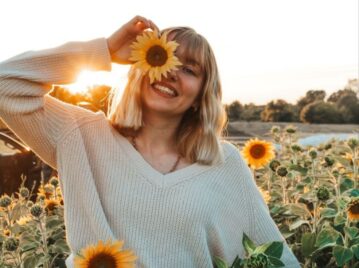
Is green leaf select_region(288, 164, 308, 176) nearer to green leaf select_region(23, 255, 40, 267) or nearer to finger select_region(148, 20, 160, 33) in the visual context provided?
finger select_region(148, 20, 160, 33)

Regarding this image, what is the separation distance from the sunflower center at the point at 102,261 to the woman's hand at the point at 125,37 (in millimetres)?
793

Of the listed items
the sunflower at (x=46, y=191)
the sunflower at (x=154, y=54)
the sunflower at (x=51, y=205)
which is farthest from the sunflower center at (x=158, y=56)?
the sunflower at (x=46, y=191)

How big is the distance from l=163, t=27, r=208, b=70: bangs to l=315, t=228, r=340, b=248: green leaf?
0.77 metres

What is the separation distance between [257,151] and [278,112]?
794cm

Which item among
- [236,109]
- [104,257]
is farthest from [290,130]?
[236,109]

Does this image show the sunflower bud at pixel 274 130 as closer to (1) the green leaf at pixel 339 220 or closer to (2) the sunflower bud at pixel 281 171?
(2) the sunflower bud at pixel 281 171

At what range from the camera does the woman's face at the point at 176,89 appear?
7.60ft

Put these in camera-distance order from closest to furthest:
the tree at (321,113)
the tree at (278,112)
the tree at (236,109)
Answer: the tree at (278,112), the tree at (321,113), the tree at (236,109)

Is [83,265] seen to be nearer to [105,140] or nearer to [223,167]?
[105,140]

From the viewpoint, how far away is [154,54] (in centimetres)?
222

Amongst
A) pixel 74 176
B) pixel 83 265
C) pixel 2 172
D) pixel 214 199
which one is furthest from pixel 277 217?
pixel 2 172

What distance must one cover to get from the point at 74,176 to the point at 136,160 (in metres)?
0.24

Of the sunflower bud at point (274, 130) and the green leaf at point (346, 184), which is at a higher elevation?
the sunflower bud at point (274, 130)

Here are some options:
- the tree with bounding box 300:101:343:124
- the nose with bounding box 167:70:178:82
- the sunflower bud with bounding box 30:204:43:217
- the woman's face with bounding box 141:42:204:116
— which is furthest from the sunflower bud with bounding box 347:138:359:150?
the tree with bounding box 300:101:343:124
